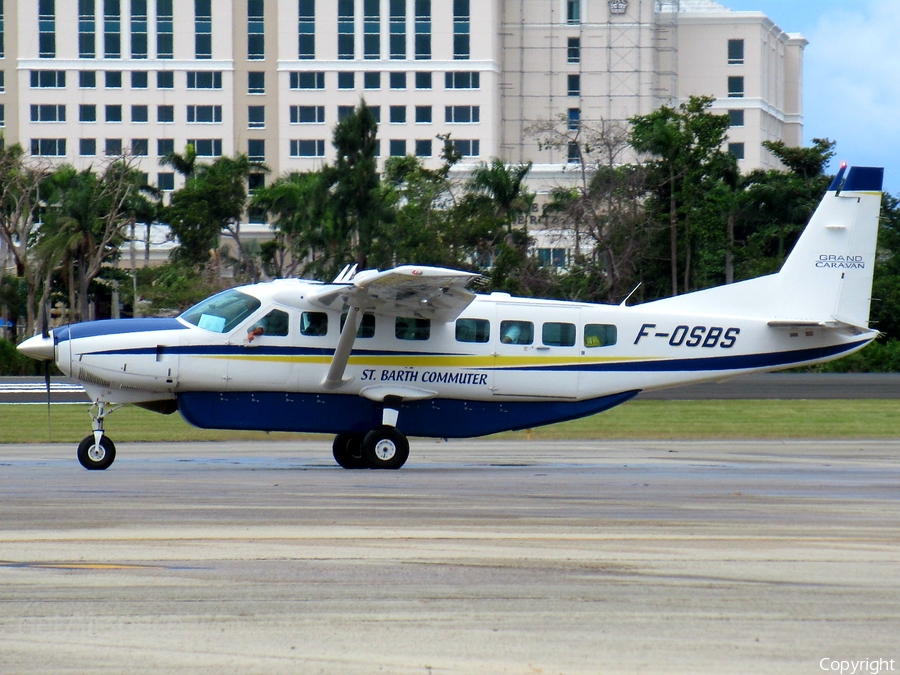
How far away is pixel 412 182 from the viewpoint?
177 feet

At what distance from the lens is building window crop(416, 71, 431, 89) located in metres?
88.3

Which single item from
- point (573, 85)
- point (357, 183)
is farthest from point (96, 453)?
point (573, 85)

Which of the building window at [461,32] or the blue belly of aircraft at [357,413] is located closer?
the blue belly of aircraft at [357,413]

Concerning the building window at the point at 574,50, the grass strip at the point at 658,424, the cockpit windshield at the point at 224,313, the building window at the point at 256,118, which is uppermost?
the building window at the point at 574,50

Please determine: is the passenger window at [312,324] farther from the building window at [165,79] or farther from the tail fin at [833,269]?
the building window at [165,79]

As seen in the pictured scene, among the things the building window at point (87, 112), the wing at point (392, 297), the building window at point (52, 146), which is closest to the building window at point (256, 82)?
the building window at point (87, 112)

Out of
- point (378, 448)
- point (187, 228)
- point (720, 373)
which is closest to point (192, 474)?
point (378, 448)

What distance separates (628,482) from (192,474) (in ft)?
17.7

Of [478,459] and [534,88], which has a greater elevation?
[534,88]

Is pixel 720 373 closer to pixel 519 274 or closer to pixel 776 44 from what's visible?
pixel 519 274

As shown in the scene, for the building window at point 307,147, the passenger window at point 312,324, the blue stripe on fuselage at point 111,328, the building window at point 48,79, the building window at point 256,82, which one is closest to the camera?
the blue stripe on fuselage at point 111,328

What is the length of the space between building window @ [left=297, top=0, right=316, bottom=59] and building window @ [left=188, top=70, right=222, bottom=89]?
598 cm

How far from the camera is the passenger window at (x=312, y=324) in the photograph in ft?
56.1

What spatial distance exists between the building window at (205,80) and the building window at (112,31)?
539 cm
